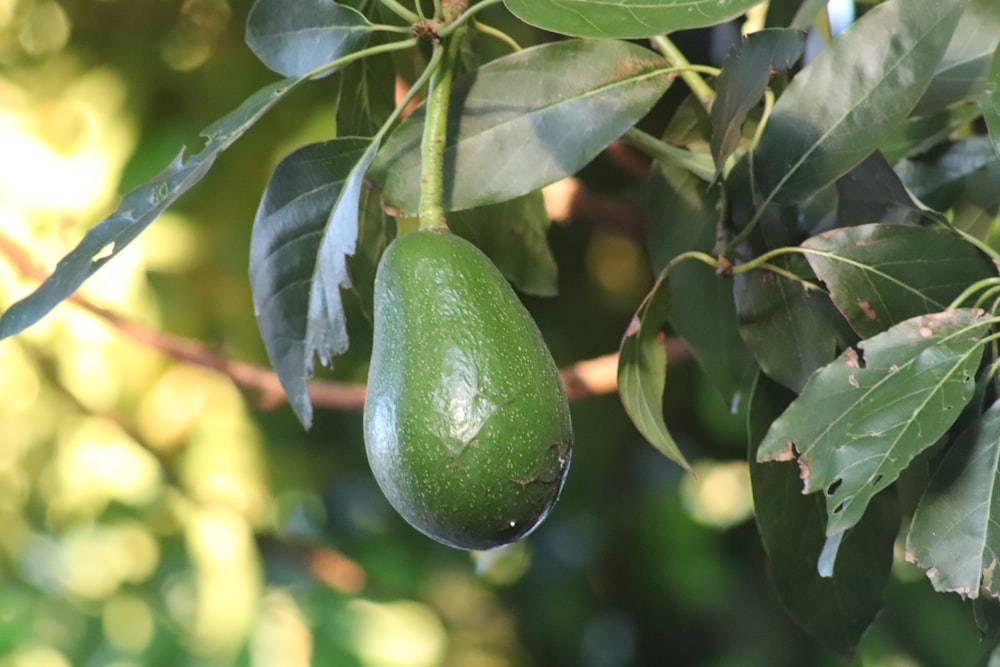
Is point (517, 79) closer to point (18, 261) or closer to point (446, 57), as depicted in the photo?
point (446, 57)

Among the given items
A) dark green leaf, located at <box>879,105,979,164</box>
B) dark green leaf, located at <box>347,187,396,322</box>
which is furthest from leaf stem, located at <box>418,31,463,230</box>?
dark green leaf, located at <box>879,105,979,164</box>

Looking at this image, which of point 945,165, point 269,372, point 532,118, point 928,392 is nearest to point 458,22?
point 532,118

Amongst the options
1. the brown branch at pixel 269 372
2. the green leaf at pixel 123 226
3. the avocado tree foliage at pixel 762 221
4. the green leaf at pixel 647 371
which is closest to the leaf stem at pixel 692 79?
the avocado tree foliage at pixel 762 221

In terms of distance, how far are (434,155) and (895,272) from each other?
0.74ft

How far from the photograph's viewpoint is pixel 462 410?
367 millimetres

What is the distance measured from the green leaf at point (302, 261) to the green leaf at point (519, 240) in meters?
0.10

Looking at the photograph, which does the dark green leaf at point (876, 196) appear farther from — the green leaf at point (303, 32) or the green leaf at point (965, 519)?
the green leaf at point (303, 32)

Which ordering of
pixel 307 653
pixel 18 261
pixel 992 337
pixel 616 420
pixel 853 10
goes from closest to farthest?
pixel 992 337
pixel 853 10
pixel 18 261
pixel 307 653
pixel 616 420

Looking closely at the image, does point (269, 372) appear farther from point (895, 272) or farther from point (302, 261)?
point (895, 272)

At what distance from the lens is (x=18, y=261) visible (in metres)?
0.96

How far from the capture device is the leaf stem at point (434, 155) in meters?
0.43

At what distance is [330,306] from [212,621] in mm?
816

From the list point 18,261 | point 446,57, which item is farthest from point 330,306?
point 18,261

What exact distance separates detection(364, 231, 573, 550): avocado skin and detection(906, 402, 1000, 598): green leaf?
158mm
